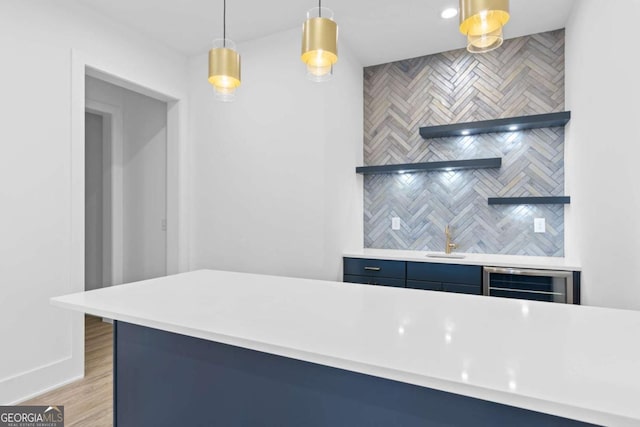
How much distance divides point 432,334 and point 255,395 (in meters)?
0.63

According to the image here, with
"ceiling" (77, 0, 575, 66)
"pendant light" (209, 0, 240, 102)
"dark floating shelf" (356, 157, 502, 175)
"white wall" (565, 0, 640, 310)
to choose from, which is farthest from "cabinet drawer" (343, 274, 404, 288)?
"ceiling" (77, 0, 575, 66)

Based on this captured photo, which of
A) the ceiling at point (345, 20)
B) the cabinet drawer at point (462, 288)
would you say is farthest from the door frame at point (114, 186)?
the cabinet drawer at point (462, 288)

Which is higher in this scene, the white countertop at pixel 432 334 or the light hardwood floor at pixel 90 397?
the white countertop at pixel 432 334

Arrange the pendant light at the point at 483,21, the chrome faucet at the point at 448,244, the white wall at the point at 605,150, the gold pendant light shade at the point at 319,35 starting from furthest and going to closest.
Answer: the chrome faucet at the point at 448,244, the white wall at the point at 605,150, the gold pendant light shade at the point at 319,35, the pendant light at the point at 483,21

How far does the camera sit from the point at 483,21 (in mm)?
1320

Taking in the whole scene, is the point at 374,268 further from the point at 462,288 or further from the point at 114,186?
the point at 114,186

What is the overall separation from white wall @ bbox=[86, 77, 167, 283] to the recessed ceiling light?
2929 millimetres

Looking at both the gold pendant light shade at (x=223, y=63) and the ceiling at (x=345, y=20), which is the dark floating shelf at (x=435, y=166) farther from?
the gold pendant light shade at (x=223, y=63)

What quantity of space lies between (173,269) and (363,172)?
2.24 meters

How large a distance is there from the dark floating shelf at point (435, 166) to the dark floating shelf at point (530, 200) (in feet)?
1.02

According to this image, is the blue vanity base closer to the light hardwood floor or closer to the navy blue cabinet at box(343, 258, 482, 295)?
the light hardwood floor

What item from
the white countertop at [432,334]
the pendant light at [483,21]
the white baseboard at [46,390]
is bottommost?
the white baseboard at [46,390]

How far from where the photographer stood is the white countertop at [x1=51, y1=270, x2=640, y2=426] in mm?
733

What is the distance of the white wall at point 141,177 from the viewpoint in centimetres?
396
